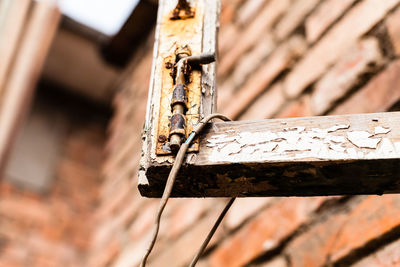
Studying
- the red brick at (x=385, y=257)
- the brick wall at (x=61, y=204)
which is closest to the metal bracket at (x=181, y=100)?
the red brick at (x=385, y=257)

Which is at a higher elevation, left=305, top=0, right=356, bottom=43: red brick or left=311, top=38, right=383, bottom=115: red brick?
left=305, top=0, right=356, bottom=43: red brick

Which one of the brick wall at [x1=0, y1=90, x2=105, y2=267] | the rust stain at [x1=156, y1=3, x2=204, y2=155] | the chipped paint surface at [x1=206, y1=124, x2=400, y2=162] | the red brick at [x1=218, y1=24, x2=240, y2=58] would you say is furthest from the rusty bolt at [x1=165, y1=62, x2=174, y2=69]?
the brick wall at [x1=0, y1=90, x2=105, y2=267]

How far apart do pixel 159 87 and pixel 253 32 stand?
706 mm

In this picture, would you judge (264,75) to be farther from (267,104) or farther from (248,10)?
(248,10)

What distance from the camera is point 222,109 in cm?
122

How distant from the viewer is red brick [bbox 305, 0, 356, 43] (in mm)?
971

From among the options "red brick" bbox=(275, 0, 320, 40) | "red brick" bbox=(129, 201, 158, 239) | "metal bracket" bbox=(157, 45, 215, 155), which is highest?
"red brick" bbox=(275, 0, 320, 40)

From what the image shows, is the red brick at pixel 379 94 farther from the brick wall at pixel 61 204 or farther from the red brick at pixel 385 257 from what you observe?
the brick wall at pixel 61 204

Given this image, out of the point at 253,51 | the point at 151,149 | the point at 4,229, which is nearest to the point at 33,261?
the point at 4,229

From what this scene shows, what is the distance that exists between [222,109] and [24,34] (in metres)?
0.63

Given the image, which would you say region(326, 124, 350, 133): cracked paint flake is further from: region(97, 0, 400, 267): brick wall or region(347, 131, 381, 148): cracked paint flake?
region(97, 0, 400, 267): brick wall

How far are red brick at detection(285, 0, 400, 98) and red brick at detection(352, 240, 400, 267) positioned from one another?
14.2 inches

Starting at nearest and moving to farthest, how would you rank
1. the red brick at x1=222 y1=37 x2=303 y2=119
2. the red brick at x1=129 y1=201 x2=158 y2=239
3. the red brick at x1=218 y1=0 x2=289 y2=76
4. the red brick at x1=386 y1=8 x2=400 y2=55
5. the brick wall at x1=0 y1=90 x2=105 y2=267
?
the red brick at x1=386 y1=8 x2=400 y2=55 < the red brick at x1=222 y1=37 x2=303 y2=119 < the red brick at x1=218 y1=0 x2=289 y2=76 < the red brick at x1=129 y1=201 x2=158 y2=239 < the brick wall at x1=0 y1=90 x2=105 y2=267

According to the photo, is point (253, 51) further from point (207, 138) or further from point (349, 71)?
point (207, 138)
